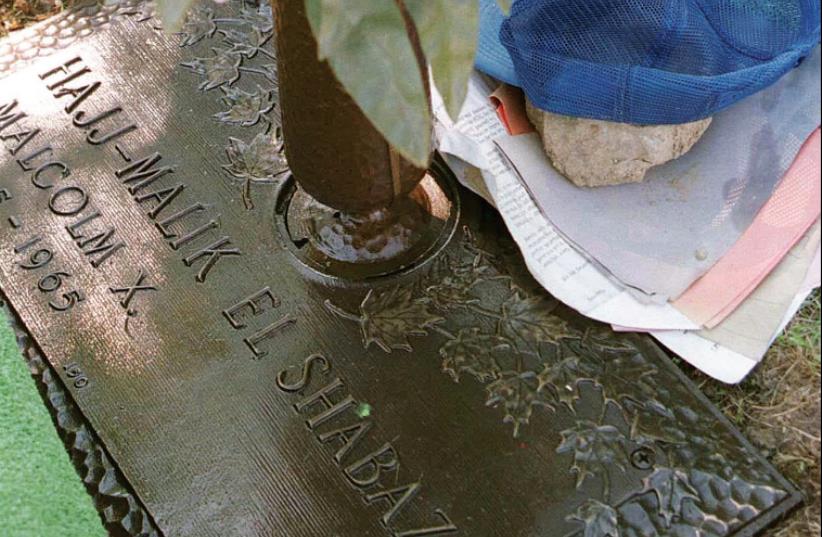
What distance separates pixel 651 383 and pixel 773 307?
0.33 meters

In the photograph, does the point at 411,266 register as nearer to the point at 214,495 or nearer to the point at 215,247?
the point at 215,247

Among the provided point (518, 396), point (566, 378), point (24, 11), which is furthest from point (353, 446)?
point (24, 11)

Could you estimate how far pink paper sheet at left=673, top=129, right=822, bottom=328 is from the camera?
192 centimetres

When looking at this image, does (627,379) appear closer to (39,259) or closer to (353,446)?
(353,446)

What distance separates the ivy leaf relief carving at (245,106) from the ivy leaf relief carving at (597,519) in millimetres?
1152

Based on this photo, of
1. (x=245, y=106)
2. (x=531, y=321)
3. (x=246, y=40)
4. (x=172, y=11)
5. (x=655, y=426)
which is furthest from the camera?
(x=246, y=40)

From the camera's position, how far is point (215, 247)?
1.99 meters

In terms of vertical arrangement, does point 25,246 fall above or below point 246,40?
below

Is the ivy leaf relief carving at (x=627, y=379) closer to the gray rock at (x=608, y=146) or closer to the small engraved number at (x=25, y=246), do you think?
the gray rock at (x=608, y=146)

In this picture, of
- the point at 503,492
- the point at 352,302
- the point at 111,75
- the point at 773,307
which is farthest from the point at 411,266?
the point at 111,75

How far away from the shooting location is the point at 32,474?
171 cm

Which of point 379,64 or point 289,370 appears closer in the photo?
point 379,64

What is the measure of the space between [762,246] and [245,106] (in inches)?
47.0

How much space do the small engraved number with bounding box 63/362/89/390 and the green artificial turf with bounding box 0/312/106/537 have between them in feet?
0.22
